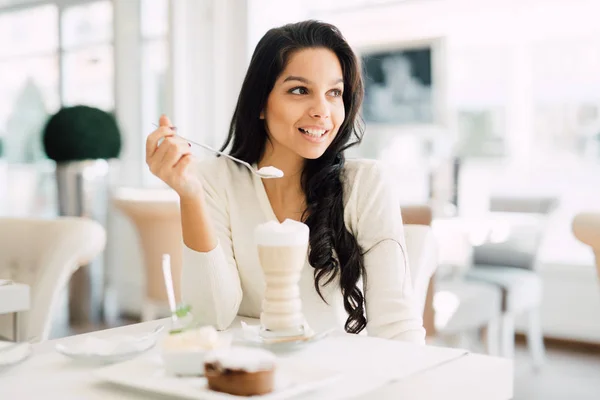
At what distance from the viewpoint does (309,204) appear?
1.68 meters

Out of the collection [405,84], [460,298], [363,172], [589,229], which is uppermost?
[405,84]

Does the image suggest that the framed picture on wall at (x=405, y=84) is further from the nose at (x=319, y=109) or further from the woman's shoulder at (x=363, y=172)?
the nose at (x=319, y=109)

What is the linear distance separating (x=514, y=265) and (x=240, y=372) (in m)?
3.25

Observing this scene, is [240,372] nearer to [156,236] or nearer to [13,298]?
[13,298]

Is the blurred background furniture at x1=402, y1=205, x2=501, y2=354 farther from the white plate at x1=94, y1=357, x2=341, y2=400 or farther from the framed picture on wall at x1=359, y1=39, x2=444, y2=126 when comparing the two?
the white plate at x1=94, y1=357, x2=341, y2=400

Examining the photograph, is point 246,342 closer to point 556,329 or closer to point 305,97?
point 305,97

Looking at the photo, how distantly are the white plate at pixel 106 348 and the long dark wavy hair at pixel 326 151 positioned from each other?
0.55 meters

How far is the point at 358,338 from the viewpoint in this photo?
117cm

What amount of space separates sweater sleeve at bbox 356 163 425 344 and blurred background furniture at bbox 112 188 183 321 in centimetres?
215

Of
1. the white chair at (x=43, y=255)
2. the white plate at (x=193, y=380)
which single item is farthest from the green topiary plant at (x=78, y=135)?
the white plate at (x=193, y=380)

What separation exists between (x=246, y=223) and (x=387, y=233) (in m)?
0.32

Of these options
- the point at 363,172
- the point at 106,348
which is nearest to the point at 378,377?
the point at 106,348

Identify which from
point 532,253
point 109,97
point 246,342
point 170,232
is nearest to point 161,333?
point 246,342

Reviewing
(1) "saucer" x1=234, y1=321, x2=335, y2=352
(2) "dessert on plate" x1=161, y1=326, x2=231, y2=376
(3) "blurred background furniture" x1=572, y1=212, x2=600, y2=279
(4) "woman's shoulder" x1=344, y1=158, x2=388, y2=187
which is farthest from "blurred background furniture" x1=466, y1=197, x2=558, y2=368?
(2) "dessert on plate" x1=161, y1=326, x2=231, y2=376
